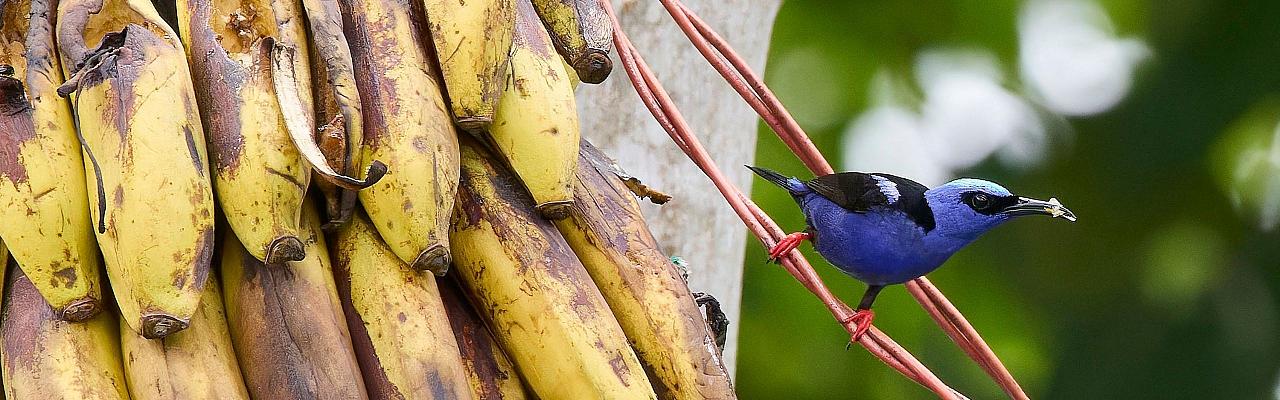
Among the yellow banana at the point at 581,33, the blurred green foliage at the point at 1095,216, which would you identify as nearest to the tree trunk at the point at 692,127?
the yellow banana at the point at 581,33

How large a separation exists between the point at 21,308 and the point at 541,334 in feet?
1.09

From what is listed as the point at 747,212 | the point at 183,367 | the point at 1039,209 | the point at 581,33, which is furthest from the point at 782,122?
the point at 183,367

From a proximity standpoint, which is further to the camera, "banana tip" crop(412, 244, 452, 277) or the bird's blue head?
the bird's blue head

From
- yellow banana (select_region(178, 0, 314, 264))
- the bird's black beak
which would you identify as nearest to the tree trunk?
the bird's black beak

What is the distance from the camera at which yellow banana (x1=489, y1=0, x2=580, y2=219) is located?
35.0 inches

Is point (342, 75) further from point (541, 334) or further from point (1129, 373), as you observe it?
point (1129, 373)

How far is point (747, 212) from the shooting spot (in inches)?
45.2

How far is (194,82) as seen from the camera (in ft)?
2.64

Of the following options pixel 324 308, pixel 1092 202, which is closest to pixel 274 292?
pixel 324 308

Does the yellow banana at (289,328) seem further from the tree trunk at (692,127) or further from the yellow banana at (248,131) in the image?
the tree trunk at (692,127)

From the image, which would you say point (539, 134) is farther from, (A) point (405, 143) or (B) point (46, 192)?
(B) point (46, 192)

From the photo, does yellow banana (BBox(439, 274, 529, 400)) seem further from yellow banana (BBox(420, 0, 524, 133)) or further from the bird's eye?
the bird's eye

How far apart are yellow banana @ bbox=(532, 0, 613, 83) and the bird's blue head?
30.1 inches

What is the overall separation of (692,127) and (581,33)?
A: 2.44 feet
